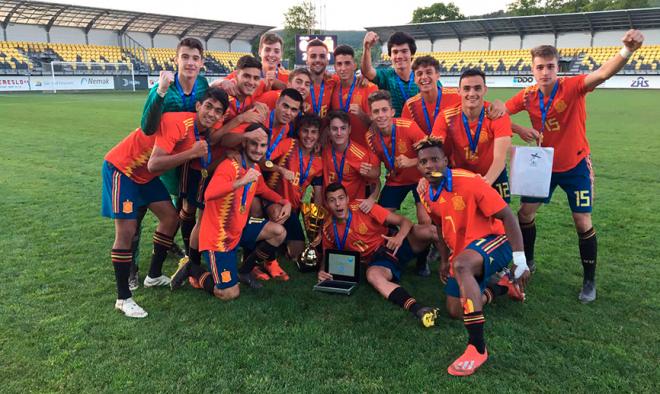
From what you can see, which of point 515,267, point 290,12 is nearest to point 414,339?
point 515,267

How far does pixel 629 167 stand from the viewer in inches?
372

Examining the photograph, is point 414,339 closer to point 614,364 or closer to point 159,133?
point 614,364

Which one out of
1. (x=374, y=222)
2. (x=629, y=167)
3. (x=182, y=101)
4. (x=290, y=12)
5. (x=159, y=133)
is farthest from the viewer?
(x=290, y=12)

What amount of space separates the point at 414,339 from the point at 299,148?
2.14 metres

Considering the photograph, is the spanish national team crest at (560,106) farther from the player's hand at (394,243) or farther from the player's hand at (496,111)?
the player's hand at (394,243)

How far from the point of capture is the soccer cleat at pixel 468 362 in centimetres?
288

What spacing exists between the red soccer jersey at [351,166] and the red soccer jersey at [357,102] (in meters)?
0.27

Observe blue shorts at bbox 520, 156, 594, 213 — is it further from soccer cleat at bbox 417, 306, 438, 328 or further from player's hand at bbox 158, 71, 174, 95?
player's hand at bbox 158, 71, 174, 95

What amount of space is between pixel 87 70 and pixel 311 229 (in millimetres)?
41666

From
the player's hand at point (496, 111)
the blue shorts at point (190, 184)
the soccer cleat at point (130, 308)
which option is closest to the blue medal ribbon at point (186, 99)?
the blue shorts at point (190, 184)

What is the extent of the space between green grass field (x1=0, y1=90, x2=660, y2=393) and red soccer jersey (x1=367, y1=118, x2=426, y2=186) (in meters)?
0.96

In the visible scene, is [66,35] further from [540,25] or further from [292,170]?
[292,170]

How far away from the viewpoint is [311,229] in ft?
15.4

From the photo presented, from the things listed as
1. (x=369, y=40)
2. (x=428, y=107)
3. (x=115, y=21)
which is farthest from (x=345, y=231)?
(x=115, y=21)
